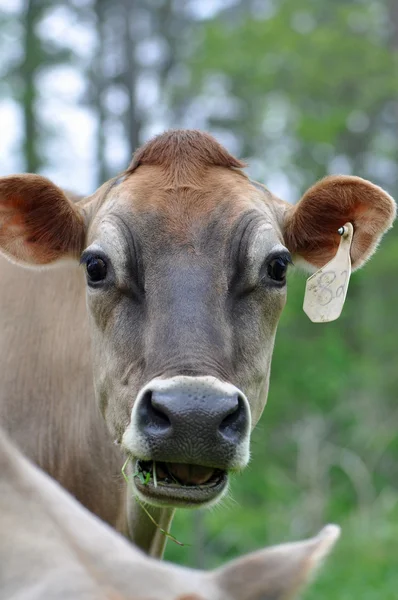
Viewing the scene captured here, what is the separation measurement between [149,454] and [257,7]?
1921cm

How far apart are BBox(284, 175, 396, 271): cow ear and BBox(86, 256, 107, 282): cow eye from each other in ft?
2.84

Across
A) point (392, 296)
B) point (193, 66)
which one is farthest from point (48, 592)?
point (392, 296)

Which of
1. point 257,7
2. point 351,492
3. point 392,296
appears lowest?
point 351,492

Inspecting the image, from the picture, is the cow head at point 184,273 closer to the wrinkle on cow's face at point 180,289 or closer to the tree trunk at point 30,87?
the wrinkle on cow's face at point 180,289

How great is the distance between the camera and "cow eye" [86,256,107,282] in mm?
3713

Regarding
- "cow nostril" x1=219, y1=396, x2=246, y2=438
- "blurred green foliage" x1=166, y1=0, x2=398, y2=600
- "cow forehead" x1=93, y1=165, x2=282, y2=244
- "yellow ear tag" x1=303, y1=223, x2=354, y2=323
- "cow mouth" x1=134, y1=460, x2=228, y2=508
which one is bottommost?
"blurred green foliage" x1=166, y1=0, x2=398, y2=600

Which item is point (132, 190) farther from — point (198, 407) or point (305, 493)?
point (305, 493)

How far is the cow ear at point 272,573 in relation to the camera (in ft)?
4.68

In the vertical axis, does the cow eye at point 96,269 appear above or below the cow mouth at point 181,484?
above

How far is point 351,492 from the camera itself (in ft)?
44.2

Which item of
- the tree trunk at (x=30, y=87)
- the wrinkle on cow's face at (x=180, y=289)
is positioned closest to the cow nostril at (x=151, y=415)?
the wrinkle on cow's face at (x=180, y=289)

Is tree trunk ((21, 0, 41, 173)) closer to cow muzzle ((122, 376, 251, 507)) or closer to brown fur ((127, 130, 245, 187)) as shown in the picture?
brown fur ((127, 130, 245, 187))

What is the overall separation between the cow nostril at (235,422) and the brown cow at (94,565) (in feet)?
5.05

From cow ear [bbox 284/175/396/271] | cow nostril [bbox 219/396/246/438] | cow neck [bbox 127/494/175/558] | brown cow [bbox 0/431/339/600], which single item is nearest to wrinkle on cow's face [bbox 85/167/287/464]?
cow nostril [bbox 219/396/246/438]
